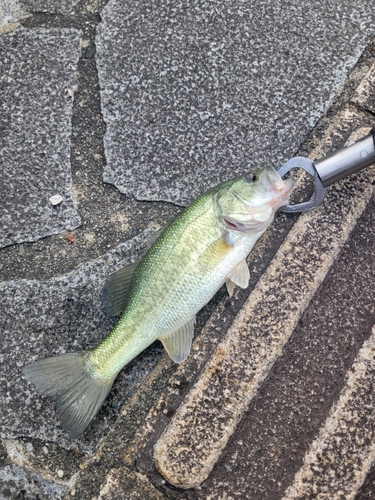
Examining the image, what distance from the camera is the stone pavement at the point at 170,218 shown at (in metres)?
2.03

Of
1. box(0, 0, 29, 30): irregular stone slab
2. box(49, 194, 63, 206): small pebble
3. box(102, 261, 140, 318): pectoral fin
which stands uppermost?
box(0, 0, 29, 30): irregular stone slab

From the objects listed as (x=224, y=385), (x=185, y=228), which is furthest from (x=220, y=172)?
(x=224, y=385)

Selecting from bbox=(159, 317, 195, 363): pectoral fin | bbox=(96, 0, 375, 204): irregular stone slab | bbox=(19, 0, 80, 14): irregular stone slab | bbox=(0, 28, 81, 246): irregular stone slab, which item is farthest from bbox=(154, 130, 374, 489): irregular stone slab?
bbox=(19, 0, 80, 14): irregular stone slab

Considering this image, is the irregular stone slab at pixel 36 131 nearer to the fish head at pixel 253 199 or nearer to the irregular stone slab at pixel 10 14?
the irregular stone slab at pixel 10 14

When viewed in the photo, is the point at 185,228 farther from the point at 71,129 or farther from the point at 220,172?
the point at 71,129

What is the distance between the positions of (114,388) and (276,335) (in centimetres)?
70

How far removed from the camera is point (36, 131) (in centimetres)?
261

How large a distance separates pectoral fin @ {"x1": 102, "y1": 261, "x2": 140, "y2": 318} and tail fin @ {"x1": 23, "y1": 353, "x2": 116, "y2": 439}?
23 centimetres

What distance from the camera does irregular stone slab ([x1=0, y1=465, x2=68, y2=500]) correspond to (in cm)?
214

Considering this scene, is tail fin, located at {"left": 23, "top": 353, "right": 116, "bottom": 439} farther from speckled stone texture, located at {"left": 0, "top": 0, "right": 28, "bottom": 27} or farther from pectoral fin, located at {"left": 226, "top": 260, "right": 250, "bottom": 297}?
speckled stone texture, located at {"left": 0, "top": 0, "right": 28, "bottom": 27}

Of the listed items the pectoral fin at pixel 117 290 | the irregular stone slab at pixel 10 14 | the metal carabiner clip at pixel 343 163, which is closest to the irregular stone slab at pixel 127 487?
the pectoral fin at pixel 117 290

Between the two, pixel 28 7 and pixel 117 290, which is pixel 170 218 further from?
pixel 28 7

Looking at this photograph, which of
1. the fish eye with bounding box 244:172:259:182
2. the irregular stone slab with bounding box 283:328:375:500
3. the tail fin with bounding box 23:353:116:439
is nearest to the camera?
the irregular stone slab with bounding box 283:328:375:500

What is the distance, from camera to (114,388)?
7.40 ft
